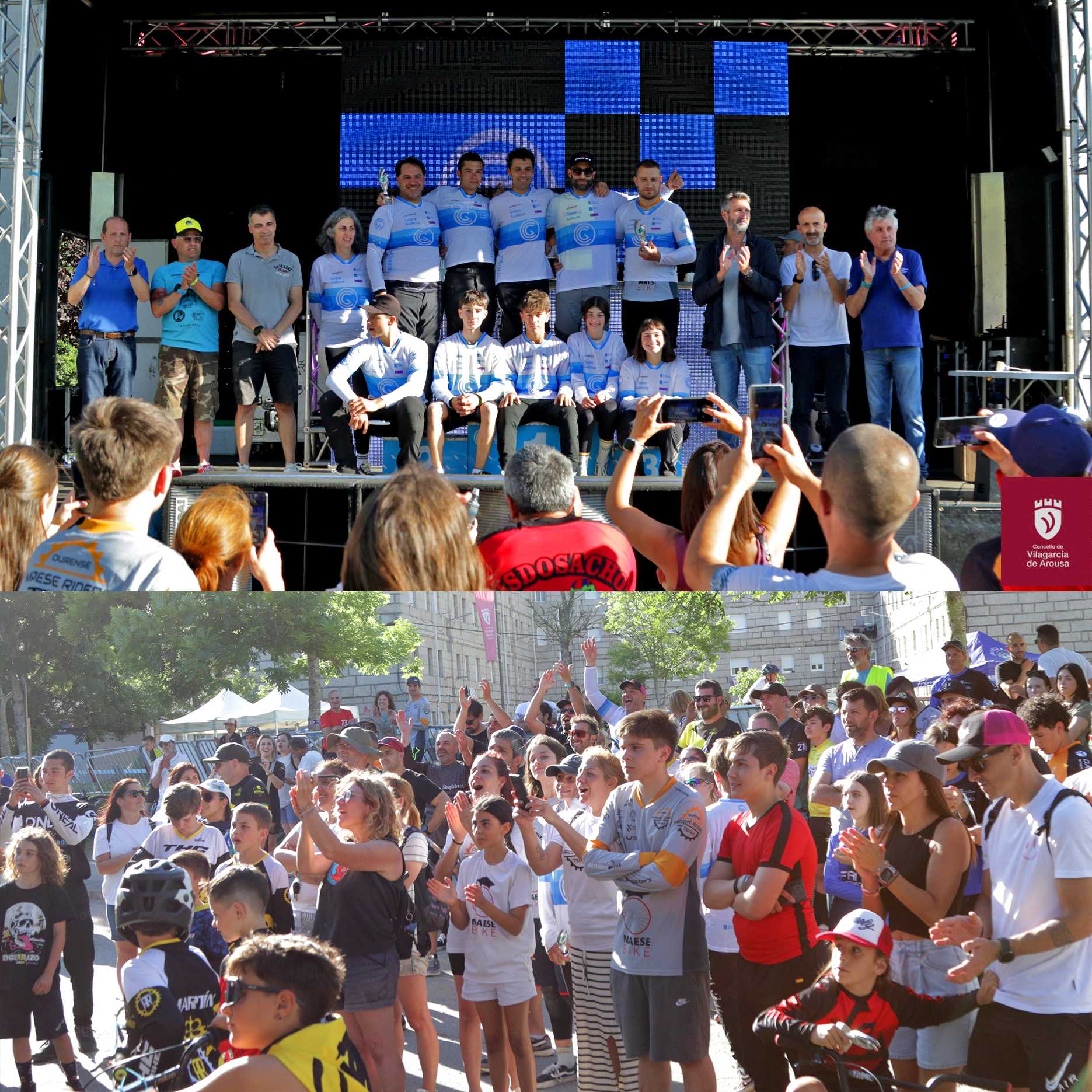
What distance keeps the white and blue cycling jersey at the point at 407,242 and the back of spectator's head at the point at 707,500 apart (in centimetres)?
474

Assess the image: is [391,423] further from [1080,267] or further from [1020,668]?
[1020,668]

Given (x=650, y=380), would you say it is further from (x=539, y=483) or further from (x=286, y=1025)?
(x=286, y=1025)

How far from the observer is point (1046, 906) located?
287cm

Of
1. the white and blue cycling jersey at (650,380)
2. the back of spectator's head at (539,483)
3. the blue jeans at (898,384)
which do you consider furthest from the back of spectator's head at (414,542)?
the blue jeans at (898,384)

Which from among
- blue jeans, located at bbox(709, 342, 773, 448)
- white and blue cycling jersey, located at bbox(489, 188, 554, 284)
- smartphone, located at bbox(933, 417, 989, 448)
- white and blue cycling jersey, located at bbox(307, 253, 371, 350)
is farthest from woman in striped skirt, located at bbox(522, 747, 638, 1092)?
white and blue cycling jersey, located at bbox(489, 188, 554, 284)

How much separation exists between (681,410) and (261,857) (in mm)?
4398

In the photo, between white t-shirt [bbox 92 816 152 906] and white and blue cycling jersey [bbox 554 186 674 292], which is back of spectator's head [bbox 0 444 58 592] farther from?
white and blue cycling jersey [bbox 554 186 674 292]

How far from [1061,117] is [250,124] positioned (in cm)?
624

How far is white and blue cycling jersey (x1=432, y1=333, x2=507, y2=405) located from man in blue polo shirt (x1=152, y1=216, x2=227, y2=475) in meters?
1.30

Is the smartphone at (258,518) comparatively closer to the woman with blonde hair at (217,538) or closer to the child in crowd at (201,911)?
the woman with blonde hair at (217,538)

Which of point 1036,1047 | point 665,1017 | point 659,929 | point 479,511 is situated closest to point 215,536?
point 659,929

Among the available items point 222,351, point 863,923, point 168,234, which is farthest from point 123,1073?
point 168,234

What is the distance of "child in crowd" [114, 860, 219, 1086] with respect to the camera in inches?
112

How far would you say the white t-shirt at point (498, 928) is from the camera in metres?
3.06
